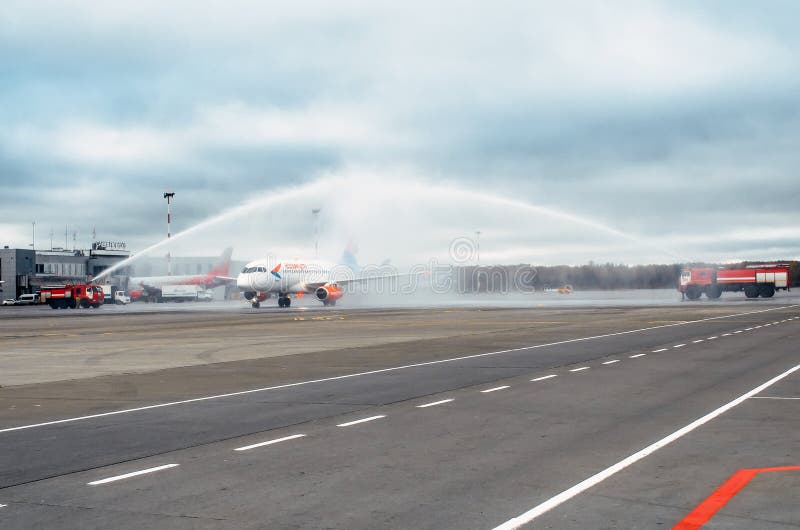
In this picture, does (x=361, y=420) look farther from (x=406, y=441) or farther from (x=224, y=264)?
(x=224, y=264)

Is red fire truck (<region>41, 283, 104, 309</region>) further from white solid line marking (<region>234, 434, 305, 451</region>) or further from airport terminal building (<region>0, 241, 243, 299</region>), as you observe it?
white solid line marking (<region>234, 434, 305, 451</region>)

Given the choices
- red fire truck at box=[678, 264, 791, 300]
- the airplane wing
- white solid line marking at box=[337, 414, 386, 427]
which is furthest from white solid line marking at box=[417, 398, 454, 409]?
red fire truck at box=[678, 264, 791, 300]

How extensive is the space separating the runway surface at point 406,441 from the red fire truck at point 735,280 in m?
74.4

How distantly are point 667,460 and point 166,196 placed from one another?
130m

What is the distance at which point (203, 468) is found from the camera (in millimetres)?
10766

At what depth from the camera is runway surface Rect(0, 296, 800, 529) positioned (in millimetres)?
8578

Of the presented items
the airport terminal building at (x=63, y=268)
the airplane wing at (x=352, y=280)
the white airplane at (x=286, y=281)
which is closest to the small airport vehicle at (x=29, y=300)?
the airport terminal building at (x=63, y=268)

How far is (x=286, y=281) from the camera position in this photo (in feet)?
276

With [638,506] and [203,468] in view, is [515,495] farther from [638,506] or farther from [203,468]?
[203,468]

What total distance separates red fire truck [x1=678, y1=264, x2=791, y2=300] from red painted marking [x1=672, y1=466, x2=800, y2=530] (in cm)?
9334

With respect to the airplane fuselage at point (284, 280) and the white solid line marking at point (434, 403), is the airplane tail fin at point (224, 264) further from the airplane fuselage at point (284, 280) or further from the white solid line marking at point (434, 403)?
the white solid line marking at point (434, 403)

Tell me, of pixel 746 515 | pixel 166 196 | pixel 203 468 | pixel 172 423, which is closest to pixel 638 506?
pixel 746 515

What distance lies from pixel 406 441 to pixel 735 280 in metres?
94.1

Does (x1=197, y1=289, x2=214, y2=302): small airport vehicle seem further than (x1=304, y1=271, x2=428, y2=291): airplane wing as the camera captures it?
Yes
